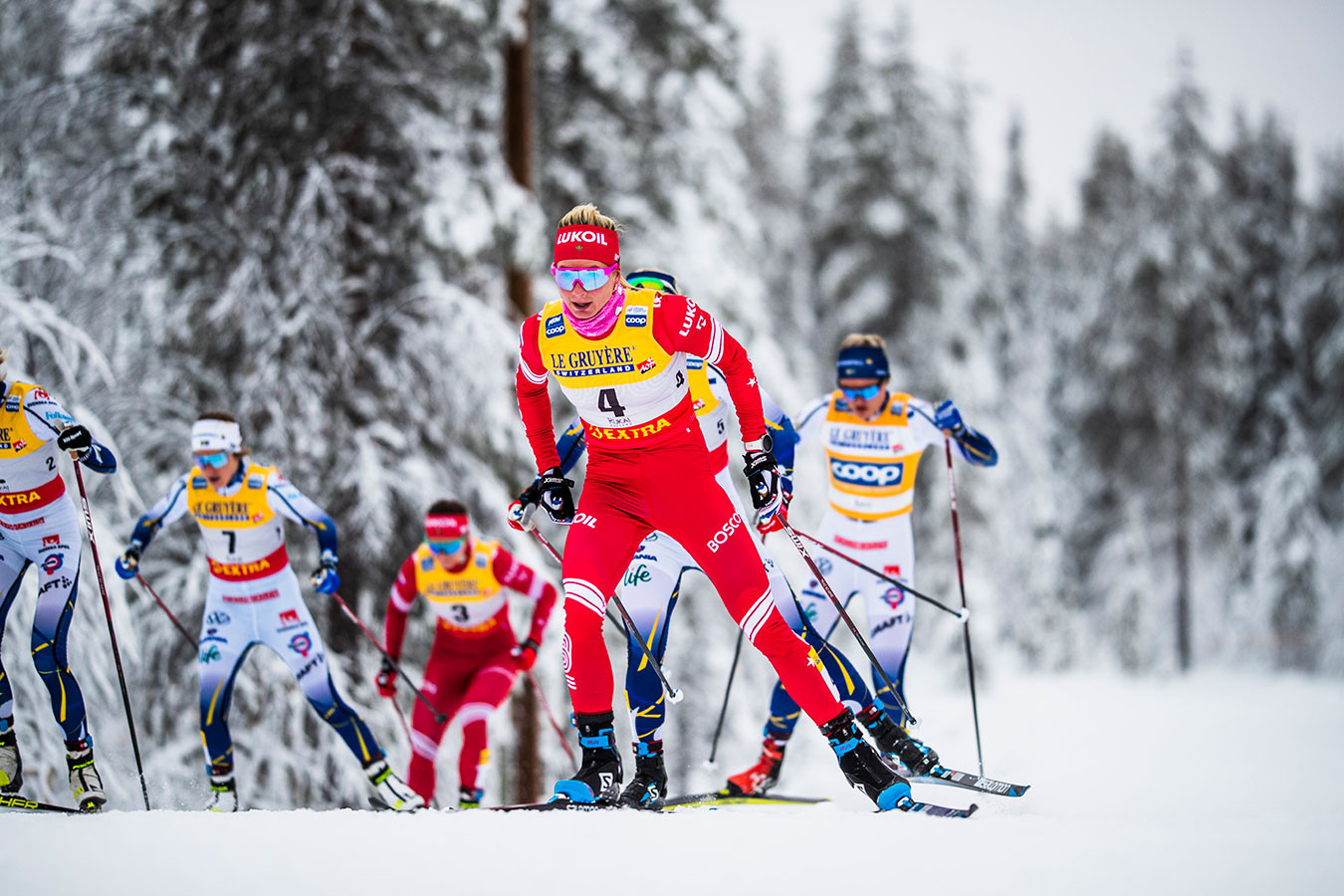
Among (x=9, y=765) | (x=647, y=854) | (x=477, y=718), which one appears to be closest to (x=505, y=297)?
(x=477, y=718)

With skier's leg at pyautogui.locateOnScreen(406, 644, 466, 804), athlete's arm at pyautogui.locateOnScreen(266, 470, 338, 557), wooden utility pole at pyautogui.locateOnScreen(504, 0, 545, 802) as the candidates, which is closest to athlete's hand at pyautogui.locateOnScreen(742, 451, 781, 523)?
athlete's arm at pyautogui.locateOnScreen(266, 470, 338, 557)

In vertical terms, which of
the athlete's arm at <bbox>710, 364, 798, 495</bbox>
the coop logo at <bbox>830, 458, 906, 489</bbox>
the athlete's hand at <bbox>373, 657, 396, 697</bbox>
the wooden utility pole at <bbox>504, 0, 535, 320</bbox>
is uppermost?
the wooden utility pole at <bbox>504, 0, 535, 320</bbox>

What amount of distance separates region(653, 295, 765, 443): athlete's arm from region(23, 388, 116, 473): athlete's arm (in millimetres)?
3629

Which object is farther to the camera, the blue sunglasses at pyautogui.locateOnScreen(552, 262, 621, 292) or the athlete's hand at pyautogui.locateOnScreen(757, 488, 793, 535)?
the athlete's hand at pyautogui.locateOnScreen(757, 488, 793, 535)

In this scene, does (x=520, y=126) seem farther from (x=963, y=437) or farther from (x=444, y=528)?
(x=963, y=437)

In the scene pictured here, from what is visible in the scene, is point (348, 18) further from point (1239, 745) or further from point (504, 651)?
point (1239, 745)

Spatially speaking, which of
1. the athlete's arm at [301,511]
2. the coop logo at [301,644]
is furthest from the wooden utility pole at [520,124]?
the coop logo at [301,644]

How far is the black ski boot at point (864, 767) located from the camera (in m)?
4.12

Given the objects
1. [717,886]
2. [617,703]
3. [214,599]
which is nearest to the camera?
[717,886]

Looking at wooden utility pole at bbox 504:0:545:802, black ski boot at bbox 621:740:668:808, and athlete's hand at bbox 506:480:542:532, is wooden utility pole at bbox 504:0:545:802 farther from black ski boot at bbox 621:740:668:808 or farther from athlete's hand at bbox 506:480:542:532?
athlete's hand at bbox 506:480:542:532

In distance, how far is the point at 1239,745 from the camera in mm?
16422

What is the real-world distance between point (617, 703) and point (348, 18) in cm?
900

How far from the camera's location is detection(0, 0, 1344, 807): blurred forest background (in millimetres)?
8570

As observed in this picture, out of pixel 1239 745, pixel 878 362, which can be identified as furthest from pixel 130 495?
pixel 1239 745
